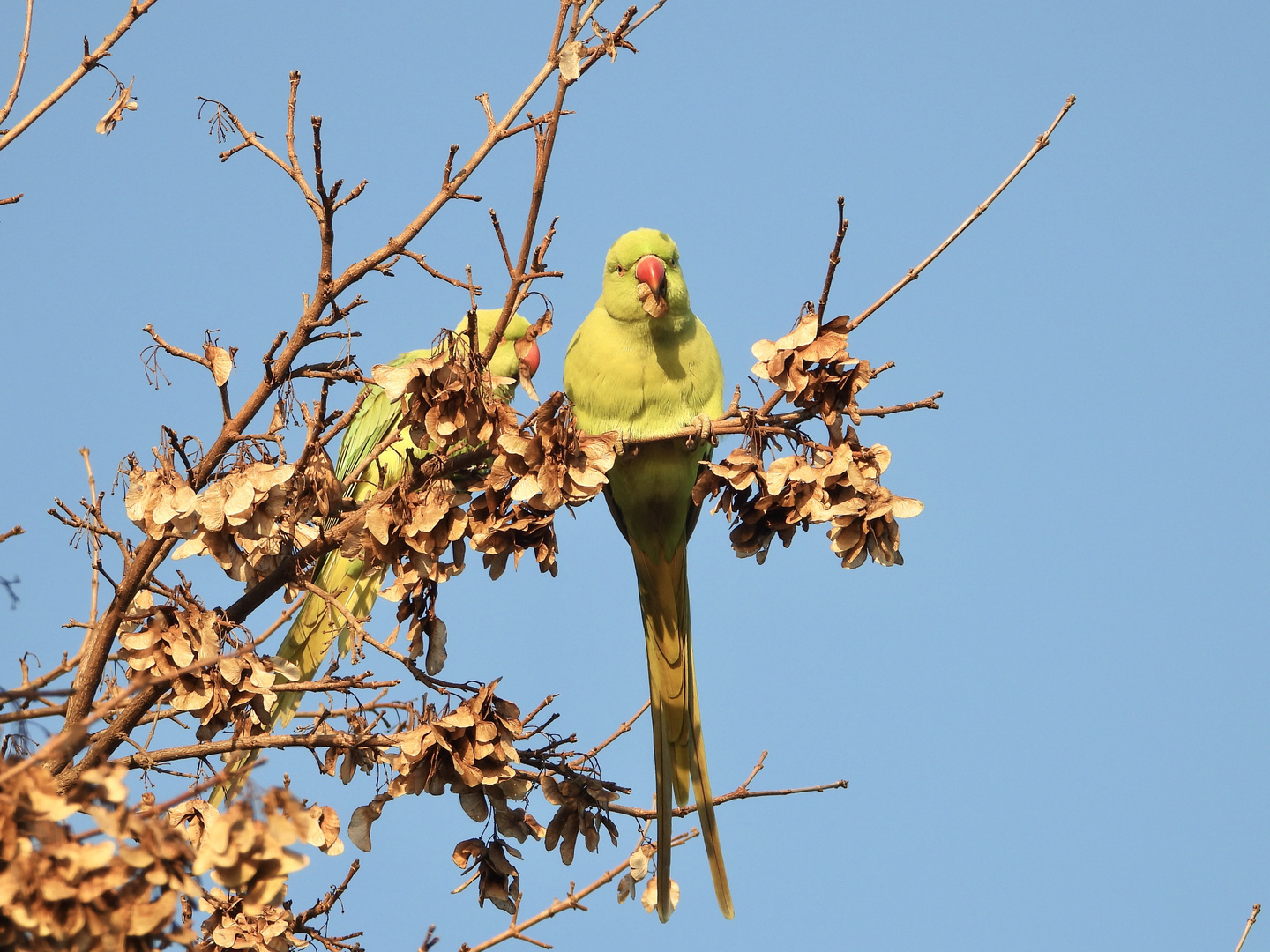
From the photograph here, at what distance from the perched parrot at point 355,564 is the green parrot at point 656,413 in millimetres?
279

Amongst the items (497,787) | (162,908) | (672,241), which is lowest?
(162,908)

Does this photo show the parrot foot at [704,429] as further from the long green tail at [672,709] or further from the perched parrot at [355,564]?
the long green tail at [672,709]

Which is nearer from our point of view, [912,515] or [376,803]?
[912,515]

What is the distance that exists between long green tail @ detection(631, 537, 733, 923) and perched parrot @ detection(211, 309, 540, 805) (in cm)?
84

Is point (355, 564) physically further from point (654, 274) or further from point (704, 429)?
point (704, 429)

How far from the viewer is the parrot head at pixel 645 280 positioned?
13.4 feet

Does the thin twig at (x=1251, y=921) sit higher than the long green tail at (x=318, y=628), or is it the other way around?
the long green tail at (x=318, y=628)

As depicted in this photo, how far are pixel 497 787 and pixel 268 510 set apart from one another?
813mm

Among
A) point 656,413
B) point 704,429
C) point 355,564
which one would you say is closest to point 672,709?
point 656,413

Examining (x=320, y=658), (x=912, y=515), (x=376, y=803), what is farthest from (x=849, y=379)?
(x=320, y=658)

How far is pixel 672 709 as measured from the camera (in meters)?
4.04

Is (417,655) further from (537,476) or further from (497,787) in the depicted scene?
(537,476)

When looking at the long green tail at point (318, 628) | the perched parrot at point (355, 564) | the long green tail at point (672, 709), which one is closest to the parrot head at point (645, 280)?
the perched parrot at point (355, 564)

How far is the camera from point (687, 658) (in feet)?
13.7
